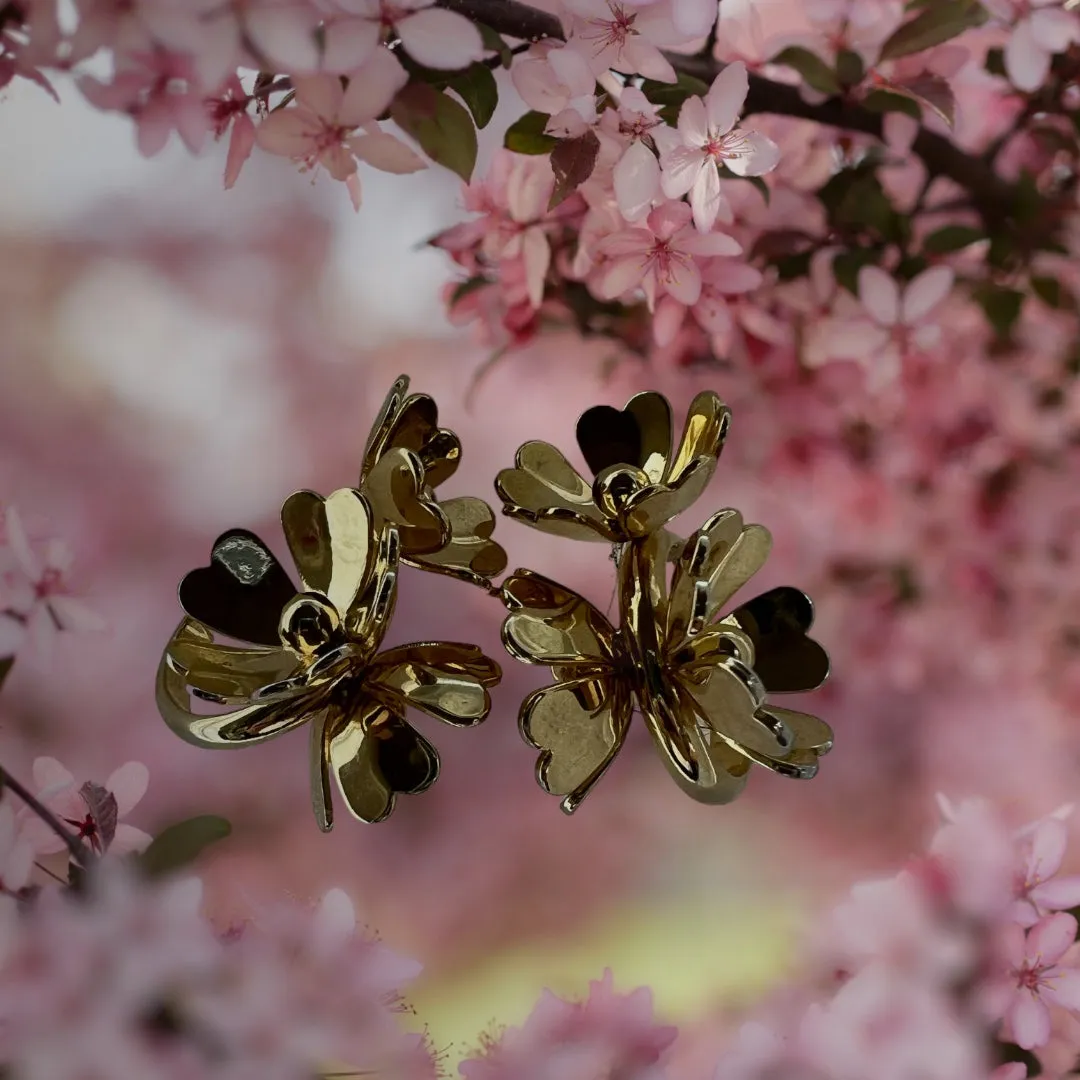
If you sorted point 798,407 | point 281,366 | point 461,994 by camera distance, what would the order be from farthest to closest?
point 281,366 < point 461,994 < point 798,407

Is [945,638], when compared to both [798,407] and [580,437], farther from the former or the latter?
[580,437]

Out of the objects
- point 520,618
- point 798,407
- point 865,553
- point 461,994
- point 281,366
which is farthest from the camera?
point 281,366

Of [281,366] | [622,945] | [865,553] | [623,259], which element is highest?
[281,366]

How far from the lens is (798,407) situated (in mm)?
651

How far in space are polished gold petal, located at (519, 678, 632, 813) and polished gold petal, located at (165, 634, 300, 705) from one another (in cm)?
7

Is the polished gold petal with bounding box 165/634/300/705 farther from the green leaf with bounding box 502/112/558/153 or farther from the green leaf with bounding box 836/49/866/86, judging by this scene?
the green leaf with bounding box 836/49/866/86

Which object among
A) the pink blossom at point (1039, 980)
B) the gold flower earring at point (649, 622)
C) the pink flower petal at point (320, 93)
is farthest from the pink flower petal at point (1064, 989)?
the pink flower petal at point (320, 93)

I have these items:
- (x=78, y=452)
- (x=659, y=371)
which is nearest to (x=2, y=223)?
(x=78, y=452)

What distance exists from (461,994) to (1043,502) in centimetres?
59

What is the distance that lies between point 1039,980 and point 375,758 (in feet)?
0.71

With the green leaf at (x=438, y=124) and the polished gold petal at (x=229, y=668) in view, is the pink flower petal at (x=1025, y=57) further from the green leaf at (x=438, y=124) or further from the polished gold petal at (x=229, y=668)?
the polished gold petal at (x=229, y=668)

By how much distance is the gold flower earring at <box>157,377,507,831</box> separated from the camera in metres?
0.28

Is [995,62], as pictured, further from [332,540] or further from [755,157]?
[332,540]

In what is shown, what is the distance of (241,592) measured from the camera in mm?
291
